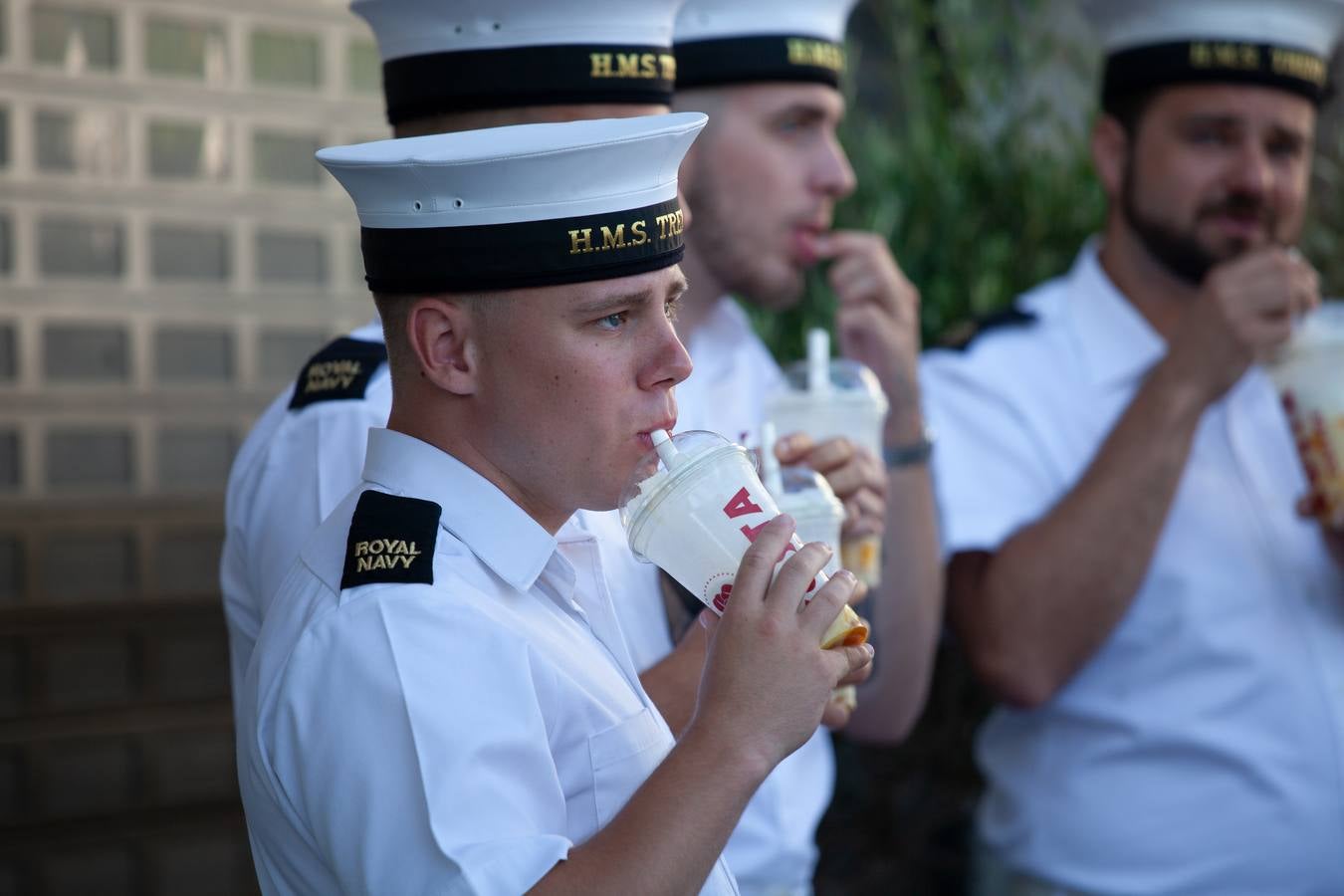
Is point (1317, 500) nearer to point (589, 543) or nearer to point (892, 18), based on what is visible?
point (589, 543)

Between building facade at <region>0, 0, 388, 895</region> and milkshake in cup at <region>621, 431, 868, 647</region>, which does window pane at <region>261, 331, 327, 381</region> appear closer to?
building facade at <region>0, 0, 388, 895</region>

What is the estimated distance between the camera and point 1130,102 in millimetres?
3018

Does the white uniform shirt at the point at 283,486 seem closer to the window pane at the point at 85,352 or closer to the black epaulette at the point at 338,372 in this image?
the black epaulette at the point at 338,372

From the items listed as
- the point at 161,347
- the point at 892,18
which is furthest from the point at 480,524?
the point at 892,18

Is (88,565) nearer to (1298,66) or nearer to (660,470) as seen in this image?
(660,470)

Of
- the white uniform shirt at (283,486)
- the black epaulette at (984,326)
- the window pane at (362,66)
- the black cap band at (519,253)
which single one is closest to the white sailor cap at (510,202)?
the black cap band at (519,253)

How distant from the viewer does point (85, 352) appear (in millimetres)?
3066

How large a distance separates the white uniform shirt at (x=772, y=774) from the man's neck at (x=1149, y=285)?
2.79 feet

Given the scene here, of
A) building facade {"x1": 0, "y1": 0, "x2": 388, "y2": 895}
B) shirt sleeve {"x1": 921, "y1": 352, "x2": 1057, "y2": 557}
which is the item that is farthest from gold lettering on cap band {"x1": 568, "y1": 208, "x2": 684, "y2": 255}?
building facade {"x1": 0, "y1": 0, "x2": 388, "y2": 895}

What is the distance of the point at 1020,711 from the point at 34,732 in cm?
201

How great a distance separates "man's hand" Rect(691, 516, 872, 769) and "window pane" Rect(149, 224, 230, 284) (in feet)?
7.37

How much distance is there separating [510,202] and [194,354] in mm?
2119

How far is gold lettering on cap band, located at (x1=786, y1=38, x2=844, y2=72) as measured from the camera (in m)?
2.52

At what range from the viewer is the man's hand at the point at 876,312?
2496 millimetres
